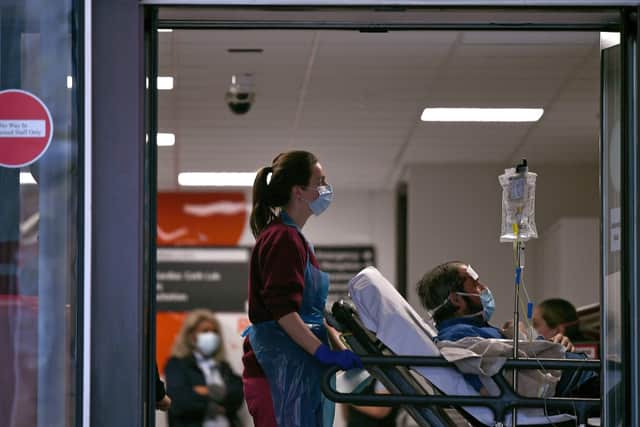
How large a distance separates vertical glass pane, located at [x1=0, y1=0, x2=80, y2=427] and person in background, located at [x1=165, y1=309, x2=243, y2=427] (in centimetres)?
742

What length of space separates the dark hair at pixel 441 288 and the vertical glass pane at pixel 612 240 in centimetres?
85

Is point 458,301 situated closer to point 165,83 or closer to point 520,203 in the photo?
point 520,203

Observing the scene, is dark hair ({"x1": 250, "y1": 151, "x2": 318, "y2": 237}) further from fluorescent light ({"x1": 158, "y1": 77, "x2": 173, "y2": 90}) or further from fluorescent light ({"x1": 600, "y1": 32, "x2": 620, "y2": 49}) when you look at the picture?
fluorescent light ({"x1": 158, "y1": 77, "x2": 173, "y2": 90})

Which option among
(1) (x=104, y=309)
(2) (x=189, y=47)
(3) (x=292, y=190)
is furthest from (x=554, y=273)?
(1) (x=104, y=309)

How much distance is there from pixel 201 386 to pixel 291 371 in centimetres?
675

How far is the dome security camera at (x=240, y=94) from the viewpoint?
788 centimetres

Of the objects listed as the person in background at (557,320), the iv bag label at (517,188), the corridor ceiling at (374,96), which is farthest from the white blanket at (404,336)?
the corridor ceiling at (374,96)

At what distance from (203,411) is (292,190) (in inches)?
265

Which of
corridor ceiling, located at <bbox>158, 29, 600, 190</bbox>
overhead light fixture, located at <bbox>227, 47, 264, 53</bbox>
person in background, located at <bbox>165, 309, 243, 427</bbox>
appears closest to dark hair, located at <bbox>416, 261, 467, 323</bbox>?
corridor ceiling, located at <bbox>158, 29, 600, 190</bbox>

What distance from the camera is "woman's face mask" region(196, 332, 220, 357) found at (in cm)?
1097

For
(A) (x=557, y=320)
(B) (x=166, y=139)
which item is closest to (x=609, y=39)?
(A) (x=557, y=320)

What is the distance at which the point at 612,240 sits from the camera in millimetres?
3527

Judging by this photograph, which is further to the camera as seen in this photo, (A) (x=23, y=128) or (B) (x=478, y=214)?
(B) (x=478, y=214)

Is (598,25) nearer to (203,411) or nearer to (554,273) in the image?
(554,273)
